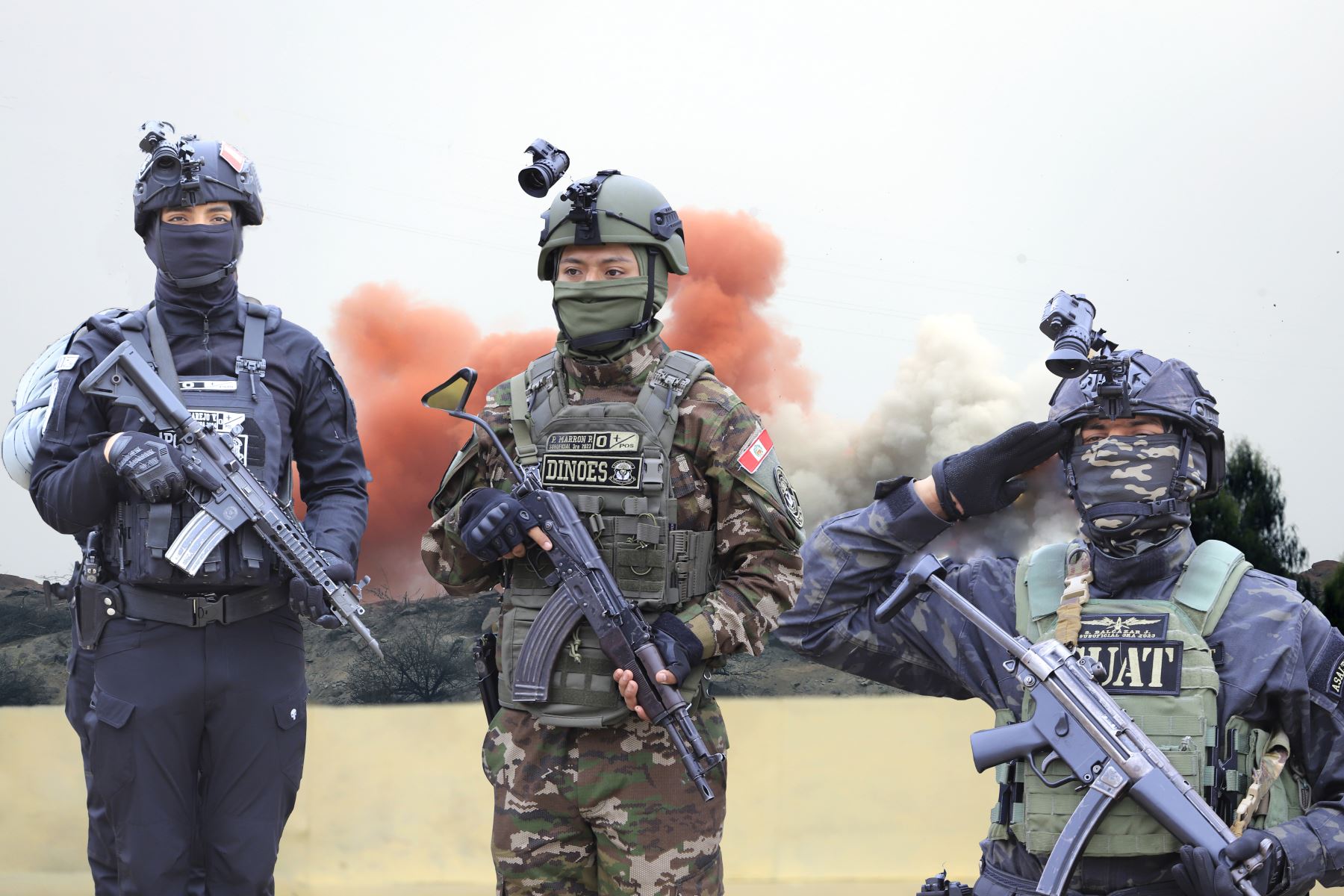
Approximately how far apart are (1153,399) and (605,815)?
60.1 inches

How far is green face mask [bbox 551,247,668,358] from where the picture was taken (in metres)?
3.47

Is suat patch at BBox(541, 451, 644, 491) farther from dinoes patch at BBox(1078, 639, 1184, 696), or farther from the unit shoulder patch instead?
the unit shoulder patch

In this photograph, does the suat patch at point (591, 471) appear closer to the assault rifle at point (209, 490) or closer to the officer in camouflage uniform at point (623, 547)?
the officer in camouflage uniform at point (623, 547)

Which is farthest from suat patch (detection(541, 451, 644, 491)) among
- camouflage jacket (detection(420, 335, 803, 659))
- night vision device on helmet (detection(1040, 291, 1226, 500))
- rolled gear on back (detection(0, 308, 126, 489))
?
rolled gear on back (detection(0, 308, 126, 489))

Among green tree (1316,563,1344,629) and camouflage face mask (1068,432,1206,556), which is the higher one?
green tree (1316,563,1344,629)

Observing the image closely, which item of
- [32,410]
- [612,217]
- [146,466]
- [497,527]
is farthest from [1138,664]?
[32,410]

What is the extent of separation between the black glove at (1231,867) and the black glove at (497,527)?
1.54 metres

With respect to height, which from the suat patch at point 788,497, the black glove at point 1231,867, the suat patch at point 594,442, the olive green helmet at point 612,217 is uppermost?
the olive green helmet at point 612,217

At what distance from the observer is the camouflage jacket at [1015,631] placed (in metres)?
3.02

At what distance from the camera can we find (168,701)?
358 cm

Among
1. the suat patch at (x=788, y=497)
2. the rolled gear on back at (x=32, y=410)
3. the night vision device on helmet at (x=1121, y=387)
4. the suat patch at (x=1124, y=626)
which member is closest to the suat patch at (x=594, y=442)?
the suat patch at (x=788, y=497)

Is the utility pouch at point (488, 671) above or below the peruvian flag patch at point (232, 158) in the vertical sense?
below

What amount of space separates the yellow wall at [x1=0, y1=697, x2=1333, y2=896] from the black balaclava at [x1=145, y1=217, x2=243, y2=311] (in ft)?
10.0

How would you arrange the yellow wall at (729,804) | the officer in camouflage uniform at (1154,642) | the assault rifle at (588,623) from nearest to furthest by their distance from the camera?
the officer in camouflage uniform at (1154,642)
the assault rifle at (588,623)
the yellow wall at (729,804)
